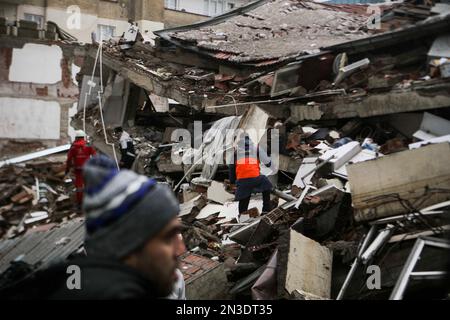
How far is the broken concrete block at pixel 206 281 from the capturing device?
5.11 meters

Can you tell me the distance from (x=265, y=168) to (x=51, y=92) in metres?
13.1

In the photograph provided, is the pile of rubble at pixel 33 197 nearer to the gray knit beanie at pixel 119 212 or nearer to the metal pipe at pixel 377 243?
the metal pipe at pixel 377 243

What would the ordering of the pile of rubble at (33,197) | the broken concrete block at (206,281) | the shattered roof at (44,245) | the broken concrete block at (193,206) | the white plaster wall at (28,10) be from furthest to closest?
1. the white plaster wall at (28,10)
2. the pile of rubble at (33,197)
3. the broken concrete block at (193,206)
4. the shattered roof at (44,245)
5. the broken concrete block at (206,281)

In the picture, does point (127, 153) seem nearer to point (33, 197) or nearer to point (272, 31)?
point (33, 197)

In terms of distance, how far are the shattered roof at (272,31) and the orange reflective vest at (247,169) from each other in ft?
14.0

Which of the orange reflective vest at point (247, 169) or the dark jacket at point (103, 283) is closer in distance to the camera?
the dark jacket at point (103, 283)

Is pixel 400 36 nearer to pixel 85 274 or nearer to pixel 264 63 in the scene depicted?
pixel 264 63

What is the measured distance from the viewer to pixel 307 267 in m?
4.99

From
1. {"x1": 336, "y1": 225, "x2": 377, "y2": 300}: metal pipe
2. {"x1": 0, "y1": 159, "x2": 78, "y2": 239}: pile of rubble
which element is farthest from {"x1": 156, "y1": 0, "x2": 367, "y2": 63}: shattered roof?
{"x1": 336, "y1": 225, "x2": 377, "y2": 300}: metal pipe

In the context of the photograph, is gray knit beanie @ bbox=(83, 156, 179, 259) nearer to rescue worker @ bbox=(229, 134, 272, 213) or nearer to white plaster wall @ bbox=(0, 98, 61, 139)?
rescue worker @ bbox=(229, 134, 272, 213)

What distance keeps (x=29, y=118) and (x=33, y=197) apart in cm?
979

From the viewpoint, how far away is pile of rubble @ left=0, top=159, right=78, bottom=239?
30.1 ft

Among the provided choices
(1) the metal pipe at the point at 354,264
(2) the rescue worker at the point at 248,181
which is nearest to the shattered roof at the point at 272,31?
(2) the rescue worker at the point at 248,181
